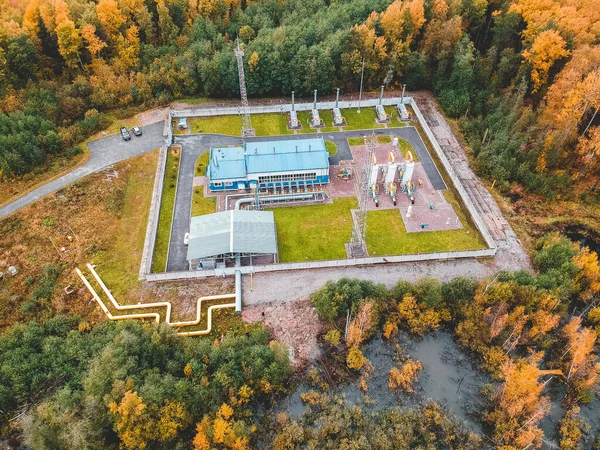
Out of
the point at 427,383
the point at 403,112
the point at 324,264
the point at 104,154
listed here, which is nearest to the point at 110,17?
the point at 104,154

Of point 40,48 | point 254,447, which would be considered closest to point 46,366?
point 254,447

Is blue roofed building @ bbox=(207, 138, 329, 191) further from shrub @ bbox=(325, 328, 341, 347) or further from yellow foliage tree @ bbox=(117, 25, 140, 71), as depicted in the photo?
yellow foliage tree @ bbox=(117, 25, 140, 71)

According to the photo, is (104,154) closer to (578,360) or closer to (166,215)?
(166,215)

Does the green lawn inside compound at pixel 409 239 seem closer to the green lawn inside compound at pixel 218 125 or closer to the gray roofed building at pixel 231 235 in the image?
the gray roofed building at pixel 231 235

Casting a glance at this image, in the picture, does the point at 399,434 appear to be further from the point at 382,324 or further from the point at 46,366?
the point at 46,366

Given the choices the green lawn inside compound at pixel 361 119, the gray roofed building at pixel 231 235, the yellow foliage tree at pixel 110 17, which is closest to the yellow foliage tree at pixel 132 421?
the gray roofed building at pixel 231 235
